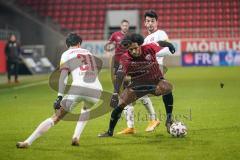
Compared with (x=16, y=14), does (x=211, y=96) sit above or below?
below

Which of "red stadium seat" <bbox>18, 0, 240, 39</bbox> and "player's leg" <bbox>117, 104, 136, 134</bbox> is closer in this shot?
"player's leg" <bbox>117, 104, 136, 134</bbox>

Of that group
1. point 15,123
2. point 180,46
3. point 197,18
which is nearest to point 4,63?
point 180,46

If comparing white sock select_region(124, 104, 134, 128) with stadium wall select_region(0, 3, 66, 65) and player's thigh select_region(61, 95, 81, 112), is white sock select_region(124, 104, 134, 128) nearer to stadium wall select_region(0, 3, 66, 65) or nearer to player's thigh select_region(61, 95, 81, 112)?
player's thigh select_region(61, 95, 81, 112)

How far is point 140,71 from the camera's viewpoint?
386 inches

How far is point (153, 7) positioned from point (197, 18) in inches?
122

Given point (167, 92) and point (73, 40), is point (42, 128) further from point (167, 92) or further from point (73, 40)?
point (167, 92)

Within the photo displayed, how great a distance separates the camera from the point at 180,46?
3597 cm

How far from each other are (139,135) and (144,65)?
139 centimetres

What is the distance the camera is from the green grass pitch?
8.34 m

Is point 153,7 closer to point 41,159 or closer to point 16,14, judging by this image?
point 16,14

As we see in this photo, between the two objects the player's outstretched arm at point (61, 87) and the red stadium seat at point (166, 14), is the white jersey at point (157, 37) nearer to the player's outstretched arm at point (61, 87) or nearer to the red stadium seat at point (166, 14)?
the player's outstretched arm at point (61, 87)

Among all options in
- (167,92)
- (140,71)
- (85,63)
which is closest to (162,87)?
(167,92)

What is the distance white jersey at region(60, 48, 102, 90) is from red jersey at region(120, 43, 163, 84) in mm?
945

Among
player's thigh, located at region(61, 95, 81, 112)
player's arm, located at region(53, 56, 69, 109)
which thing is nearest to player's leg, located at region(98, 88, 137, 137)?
player's thigh, located at region(61, 95, 81, 112)
